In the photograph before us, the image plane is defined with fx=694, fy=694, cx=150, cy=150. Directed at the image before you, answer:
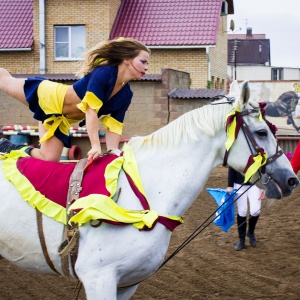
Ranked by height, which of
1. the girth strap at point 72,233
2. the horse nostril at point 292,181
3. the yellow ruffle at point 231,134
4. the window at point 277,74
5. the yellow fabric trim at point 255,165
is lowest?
the girth strap at point 72,233

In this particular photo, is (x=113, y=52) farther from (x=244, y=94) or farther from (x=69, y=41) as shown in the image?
(x=69, y=41)

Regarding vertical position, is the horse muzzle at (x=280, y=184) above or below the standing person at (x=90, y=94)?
below

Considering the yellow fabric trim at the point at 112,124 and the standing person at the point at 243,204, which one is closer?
the yellow fabric trim at the point at 112,124

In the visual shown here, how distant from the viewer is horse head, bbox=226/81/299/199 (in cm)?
447

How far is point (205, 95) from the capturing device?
16.8 meters

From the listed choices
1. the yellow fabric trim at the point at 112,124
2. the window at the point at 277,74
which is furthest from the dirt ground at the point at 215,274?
the window at the point at 277,74

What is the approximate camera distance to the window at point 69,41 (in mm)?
28688

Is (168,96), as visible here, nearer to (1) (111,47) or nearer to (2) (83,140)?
(2) (83,140)

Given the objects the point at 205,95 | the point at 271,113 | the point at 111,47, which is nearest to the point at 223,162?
the point at 111,47

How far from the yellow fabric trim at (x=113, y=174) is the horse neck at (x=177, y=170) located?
141 millimetres

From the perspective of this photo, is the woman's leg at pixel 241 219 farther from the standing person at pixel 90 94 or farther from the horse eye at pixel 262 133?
the horse eye at pixel 262 133

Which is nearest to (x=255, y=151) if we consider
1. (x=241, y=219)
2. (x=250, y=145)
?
(x=250, y=145)

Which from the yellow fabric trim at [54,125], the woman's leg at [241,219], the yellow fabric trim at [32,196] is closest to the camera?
the yellow fabric trim at [32,196]

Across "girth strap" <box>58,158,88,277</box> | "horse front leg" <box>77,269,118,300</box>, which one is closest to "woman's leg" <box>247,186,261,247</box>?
"girth strap" <box>58,158,88,277</box>
